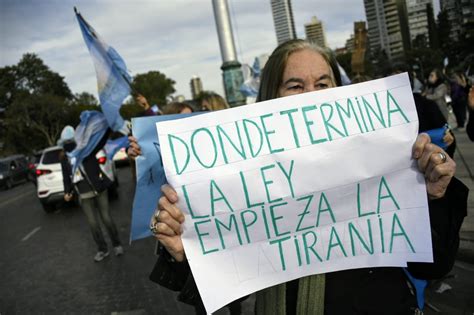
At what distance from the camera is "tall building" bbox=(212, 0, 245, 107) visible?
14.9m

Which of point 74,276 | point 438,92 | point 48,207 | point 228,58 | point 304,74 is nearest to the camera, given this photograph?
point 304,74

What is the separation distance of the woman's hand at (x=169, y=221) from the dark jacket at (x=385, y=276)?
163 mm

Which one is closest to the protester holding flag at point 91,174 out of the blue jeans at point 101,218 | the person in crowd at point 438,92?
the blue jeans at point 101,218

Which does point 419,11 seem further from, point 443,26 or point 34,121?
point 34,121

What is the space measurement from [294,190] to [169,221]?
459 millimetres

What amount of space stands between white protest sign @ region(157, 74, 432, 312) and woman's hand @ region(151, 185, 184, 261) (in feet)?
0.09

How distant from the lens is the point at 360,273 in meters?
1.53

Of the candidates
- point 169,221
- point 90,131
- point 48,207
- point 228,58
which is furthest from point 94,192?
point 228,58

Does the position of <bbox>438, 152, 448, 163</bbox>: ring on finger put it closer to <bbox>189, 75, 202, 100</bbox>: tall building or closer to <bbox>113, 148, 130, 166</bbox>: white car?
<bbox>113, 148, 130, 166</bbox>: white car

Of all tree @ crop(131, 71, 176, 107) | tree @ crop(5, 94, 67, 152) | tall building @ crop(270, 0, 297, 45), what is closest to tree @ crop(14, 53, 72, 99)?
tree @ crop(5, 94, 67, 152)

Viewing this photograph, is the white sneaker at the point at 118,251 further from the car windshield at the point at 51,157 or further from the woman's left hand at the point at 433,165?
the car windshield at the point at 51,157

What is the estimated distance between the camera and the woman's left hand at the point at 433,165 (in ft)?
4.55

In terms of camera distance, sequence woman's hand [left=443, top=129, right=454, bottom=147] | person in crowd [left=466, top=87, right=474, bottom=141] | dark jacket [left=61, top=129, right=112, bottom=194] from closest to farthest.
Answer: woman's hand [left=443, top=129, right=454, bottom=147] → person in crowd [left=466, top=87, right=474, bottom=141] → dark jacket [left=61, top=129, right=112, bottom=194]

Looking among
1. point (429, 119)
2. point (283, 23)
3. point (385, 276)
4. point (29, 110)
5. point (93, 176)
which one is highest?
point (283, 23)
